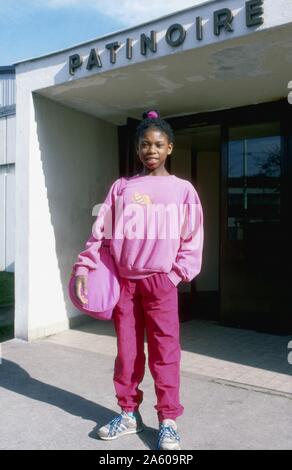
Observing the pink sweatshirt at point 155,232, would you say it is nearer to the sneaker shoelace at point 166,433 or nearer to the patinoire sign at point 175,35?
the sneaker shoelace at point 166,433

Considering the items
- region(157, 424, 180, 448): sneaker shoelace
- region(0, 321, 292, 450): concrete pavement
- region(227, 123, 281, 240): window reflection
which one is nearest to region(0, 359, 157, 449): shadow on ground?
region(0, 321, 292, 450): concrete pavement

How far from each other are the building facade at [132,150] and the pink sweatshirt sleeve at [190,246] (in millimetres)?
1776

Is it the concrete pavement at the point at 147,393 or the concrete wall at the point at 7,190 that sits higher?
the concrete wall at the point at 7,190

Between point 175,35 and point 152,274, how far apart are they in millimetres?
2259

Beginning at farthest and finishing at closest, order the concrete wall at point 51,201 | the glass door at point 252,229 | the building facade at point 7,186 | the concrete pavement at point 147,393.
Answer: the building facade at point 7,186
the glass door at point 252,229
the concrete wall at point 51,201
the concrete pavement at point 147,393

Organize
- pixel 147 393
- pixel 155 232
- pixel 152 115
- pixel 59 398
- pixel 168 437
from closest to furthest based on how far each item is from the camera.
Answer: pixel 168 437
pixel 155 232
pixel 152 115
pixel 59 398
pixel 147 393

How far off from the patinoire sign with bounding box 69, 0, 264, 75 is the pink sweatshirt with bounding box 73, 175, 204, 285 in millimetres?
1558

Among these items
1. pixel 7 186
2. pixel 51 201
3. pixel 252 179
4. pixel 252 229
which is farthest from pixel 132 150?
pixel 7 186

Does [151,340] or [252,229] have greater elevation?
[252,229]

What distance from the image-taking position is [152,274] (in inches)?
111

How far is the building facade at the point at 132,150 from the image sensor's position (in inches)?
178

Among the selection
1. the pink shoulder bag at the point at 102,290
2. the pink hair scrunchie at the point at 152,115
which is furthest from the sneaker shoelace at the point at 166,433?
the pink hair scrunchie at the point at 152,115

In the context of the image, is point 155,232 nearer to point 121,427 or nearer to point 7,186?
point 121,427

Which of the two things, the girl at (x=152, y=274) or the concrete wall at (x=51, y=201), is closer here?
the girl at (x=152, y=274)
